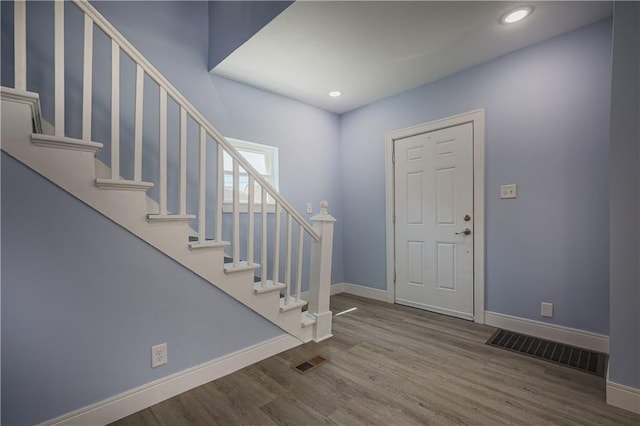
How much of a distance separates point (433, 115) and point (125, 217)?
300 cm

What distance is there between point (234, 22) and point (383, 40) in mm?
1302

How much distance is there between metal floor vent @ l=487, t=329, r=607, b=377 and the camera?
6.77 ft

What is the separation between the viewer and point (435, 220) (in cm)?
319

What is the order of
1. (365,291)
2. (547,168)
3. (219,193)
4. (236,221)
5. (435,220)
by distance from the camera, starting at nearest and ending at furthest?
(219,193), (236,221), (547,168), (435,220), (365,291)

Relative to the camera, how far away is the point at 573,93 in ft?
7.70

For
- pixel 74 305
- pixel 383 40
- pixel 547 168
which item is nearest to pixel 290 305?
pixel 74 305

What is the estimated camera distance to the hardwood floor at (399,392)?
1.57 m

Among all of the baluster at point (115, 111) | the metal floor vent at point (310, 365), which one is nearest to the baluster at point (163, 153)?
the baluster at point (115, 111)

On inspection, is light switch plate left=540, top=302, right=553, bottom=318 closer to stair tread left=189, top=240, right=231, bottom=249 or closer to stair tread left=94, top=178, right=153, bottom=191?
stair tread left=189, top=240, right=231, bottom=249

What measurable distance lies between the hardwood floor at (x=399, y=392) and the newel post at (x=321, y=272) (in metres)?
0.16

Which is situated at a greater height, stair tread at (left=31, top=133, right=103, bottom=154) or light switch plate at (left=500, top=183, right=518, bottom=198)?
stair tread at (left=31, top=133, right=103, bottom=154)

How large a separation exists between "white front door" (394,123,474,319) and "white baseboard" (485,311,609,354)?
25 centimetres

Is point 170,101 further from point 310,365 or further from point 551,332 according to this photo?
point 551,332

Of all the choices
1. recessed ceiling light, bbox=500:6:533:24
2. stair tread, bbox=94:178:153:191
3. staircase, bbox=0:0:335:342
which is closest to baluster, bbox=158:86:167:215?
staircase, bbox=0:0:335:342
